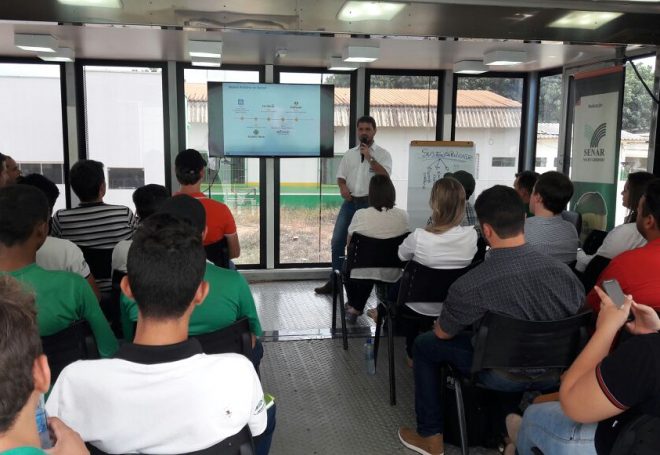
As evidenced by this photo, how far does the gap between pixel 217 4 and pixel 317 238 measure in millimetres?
3627

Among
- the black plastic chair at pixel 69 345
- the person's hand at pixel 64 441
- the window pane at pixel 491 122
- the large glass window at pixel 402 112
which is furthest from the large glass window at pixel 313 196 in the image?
the person's hand at pixel 64 441

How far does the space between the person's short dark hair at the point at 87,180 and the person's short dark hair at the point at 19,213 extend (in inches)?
38.4

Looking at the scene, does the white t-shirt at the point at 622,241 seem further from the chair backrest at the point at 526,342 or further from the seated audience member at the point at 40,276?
the seated audience member at the point at 40,276

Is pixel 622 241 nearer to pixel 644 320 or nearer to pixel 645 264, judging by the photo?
pixel 645 264

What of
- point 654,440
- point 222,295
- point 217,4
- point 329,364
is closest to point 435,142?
point 329,364

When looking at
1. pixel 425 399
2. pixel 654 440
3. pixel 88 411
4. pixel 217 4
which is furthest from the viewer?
pixel 217 4

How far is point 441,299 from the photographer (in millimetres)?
2781

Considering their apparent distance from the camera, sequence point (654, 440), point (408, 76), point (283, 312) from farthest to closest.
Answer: point (408, 76), point (283, 312), point (654, 440)

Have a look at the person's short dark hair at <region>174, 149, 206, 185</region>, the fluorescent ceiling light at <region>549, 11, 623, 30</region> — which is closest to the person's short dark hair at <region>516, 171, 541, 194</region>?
the fluorescent ceiling light at <region>549, 11, 623, 30</region>

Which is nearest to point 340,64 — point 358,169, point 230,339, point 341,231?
point 358,169

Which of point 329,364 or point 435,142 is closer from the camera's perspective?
point 329,364

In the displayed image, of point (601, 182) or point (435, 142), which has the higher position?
point (435, 142)

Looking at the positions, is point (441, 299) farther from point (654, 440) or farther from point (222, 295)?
point (654, 440)

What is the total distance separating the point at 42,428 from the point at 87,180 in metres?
2.22
